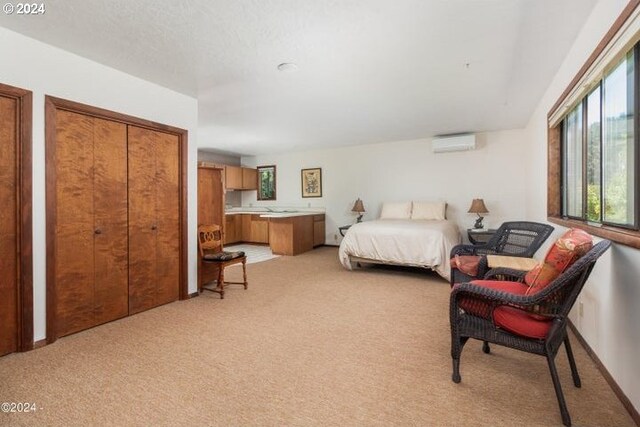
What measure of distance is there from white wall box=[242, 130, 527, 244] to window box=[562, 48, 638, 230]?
276cm

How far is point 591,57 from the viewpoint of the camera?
200 centimetres

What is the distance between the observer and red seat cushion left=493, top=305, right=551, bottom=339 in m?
1.59

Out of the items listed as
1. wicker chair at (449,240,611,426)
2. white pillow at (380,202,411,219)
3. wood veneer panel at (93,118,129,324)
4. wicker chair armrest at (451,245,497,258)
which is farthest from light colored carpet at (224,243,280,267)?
wicker chair at (449,240,611,426)

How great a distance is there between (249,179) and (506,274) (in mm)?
6674

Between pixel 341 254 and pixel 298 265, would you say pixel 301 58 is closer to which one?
pixel 341 254

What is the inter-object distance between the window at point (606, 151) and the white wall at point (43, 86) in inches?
148

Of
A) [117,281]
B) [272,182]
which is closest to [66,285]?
[117,281]

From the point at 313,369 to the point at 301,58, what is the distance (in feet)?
8.10

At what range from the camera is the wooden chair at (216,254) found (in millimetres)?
3574

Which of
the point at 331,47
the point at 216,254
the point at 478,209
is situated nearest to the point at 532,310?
the point at 331,47

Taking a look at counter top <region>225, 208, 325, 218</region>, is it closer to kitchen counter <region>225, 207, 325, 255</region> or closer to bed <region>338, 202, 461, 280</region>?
kitchen counter <region>225, 207, 325, 255</region>

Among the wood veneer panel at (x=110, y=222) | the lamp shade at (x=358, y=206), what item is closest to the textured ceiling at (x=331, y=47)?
the wood veneer panel at (x=110, y=222)

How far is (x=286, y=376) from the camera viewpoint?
1.92 m

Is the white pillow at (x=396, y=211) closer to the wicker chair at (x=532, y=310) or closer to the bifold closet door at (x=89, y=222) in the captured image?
the wicker chair at (x=532, y=310)
